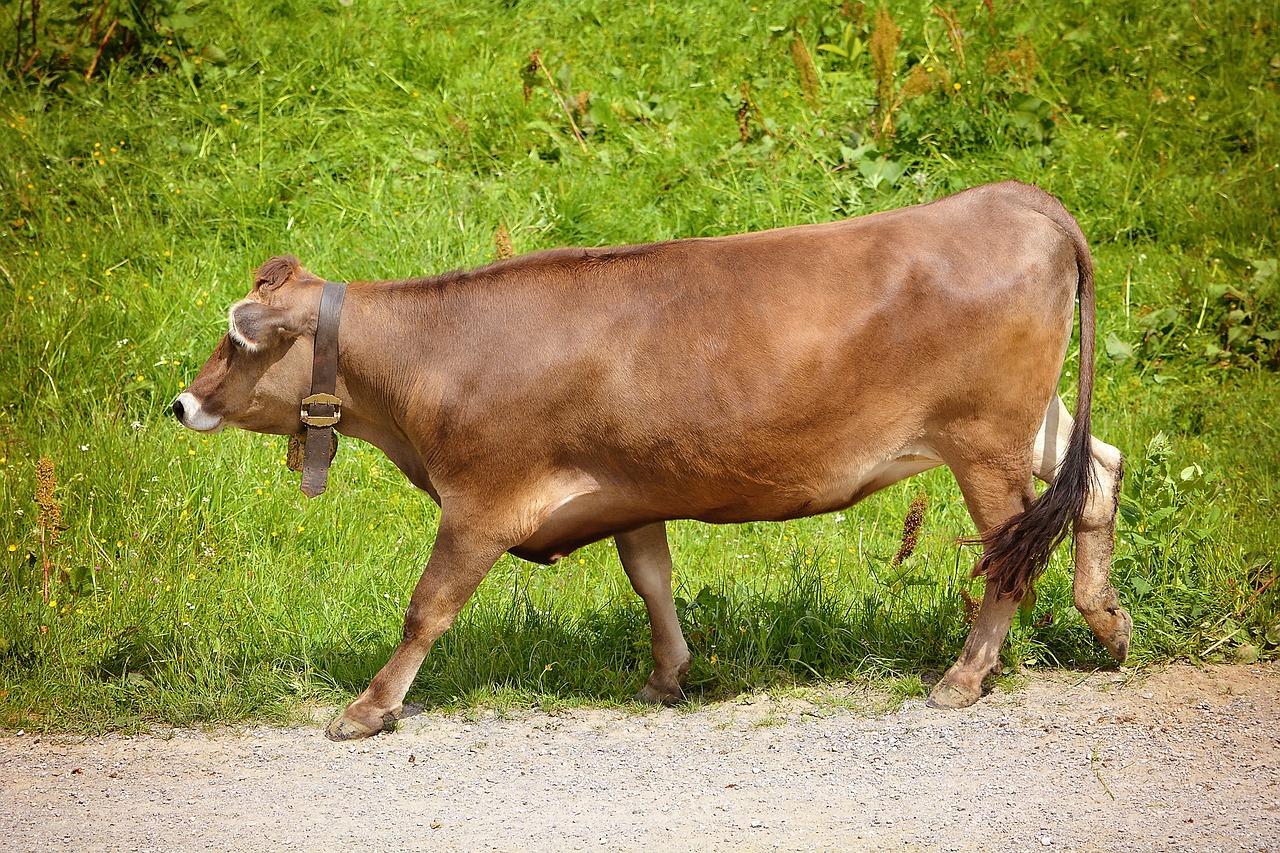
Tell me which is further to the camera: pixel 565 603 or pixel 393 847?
pixel 565 603

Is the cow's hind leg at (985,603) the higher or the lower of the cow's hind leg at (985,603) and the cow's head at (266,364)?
the lower

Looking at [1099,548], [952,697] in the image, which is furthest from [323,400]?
[1099,548]

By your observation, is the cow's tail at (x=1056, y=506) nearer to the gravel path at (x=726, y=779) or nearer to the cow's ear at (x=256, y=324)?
the gravel path at (x=726, y=779)

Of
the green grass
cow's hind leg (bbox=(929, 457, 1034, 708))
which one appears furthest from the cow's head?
cow's hind leg (bbox=(929, 457, 1034, 708))

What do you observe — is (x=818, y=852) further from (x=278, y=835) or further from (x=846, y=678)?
(x=278, y=835)

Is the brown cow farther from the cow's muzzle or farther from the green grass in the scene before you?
the green grass

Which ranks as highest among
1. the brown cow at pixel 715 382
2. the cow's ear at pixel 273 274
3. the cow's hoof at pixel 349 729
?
the cow's ear at pixel 273 274

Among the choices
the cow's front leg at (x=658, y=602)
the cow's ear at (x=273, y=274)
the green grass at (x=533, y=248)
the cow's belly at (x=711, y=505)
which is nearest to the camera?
the cow's belly at (x=711, y=505)

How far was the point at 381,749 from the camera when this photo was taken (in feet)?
15.3

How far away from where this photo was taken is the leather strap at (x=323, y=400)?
474 centimetres

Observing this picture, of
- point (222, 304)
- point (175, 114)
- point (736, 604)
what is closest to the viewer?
point (736, 604)

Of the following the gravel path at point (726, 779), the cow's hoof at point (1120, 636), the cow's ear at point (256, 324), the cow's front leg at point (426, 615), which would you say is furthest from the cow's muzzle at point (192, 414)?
the cow's hoof at point (1120, 636)

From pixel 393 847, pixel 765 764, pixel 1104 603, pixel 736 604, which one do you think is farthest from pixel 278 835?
pixel 1104 603

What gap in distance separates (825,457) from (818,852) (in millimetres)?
1319
